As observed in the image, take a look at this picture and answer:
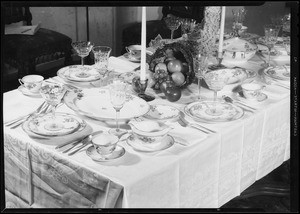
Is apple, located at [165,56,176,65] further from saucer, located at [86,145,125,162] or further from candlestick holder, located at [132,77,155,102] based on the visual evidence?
saucer, located at [86,145,125,162]

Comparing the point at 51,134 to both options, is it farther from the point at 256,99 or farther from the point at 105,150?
the point at 256,99

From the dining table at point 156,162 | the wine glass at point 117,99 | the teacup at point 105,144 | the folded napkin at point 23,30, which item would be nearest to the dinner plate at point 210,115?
the dining table at point 156,162

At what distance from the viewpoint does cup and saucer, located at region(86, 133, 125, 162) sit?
1.21 meters

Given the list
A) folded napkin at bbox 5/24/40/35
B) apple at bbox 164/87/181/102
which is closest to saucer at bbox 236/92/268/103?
apple at bbox 164/87/181/102

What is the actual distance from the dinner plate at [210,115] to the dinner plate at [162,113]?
44mm

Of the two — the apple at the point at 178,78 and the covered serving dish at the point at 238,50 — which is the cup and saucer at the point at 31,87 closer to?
the apple at the point at 178,78

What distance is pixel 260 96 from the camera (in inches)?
65.7

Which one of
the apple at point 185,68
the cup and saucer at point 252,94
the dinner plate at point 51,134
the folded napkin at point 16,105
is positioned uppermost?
the apple at point 185,68

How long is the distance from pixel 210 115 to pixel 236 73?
41 cm

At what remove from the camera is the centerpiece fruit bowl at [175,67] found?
1.66 m

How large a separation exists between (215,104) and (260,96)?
6.9 inches

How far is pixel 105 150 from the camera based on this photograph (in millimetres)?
1222
